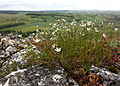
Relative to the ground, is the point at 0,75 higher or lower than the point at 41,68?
lower

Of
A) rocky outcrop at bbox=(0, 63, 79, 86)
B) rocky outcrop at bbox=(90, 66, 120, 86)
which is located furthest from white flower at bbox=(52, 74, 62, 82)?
rocky outcrop at bbox=(90, 66, 120, 86)

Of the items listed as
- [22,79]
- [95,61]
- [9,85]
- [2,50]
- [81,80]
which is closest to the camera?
[9,85]

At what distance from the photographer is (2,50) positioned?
6.08m

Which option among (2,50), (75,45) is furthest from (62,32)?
(2,50)

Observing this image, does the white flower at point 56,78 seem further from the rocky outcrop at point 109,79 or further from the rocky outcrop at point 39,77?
the rocky outcrop at point 109,79

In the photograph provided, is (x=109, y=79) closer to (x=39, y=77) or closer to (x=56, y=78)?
(x=56, y=78)

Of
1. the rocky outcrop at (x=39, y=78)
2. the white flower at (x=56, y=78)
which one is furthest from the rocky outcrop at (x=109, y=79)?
the white flower at (x=56, y=78)

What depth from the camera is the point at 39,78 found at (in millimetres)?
3043

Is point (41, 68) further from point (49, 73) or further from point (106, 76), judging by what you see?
point (106, 76)

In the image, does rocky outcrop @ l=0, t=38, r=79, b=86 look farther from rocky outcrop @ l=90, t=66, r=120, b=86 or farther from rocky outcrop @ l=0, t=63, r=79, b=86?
rocky outcrop @ l=90, t=66, r=120, b=86


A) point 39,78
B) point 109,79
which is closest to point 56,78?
point 39,78

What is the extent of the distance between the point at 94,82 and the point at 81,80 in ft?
1.60

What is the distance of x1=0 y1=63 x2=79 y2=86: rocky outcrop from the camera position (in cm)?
281

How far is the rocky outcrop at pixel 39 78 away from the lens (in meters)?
2.81
